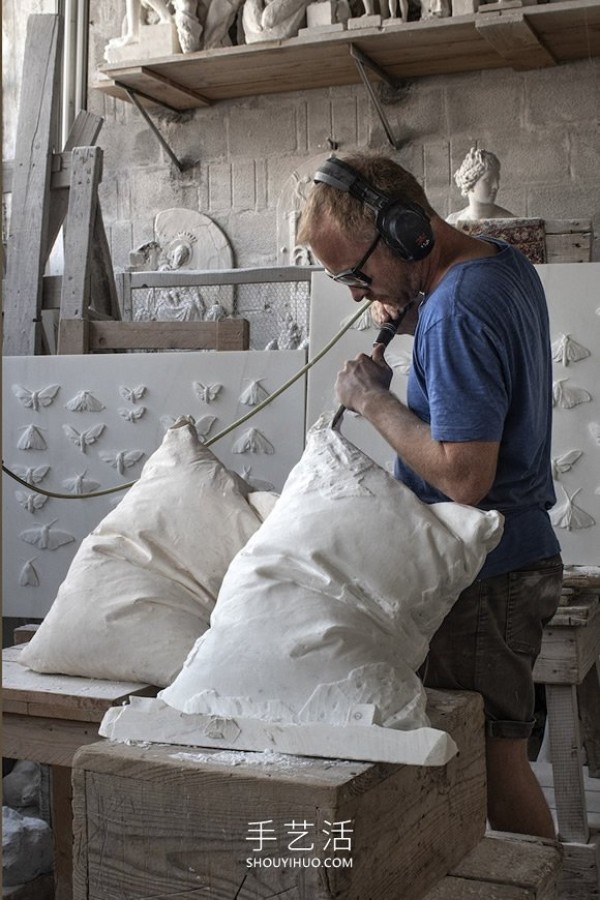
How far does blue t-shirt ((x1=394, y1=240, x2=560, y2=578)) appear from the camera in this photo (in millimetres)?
1588

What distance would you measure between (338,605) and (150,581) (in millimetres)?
798

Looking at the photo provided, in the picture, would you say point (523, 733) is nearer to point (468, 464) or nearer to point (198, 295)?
point (468, 464)

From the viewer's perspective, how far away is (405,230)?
66.1 inches

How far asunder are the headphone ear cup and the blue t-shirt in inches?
2.7

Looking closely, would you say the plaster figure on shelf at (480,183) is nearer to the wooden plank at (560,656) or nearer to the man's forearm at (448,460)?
the wooden plank at (560,656)

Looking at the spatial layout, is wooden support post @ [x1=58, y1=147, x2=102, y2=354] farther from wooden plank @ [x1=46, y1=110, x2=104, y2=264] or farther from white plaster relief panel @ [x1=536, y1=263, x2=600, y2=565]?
white plaster relief panel @ [x1=536, y1=263, x2=600, y2=565]

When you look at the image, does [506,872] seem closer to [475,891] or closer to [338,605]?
[475,891]

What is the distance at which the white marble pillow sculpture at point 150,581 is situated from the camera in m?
2.05

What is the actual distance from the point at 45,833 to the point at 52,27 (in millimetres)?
3282

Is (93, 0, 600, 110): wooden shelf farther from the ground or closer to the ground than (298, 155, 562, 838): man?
farther from the ground

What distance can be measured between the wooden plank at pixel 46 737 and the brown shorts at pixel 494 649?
720 millimetres

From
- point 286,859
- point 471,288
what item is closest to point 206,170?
point 471,288

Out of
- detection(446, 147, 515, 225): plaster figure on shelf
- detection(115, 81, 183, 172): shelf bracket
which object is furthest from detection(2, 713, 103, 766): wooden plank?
detection(115, 81, 183, 172): shelf bracket

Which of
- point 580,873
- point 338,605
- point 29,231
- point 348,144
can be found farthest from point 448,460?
point 348,144
